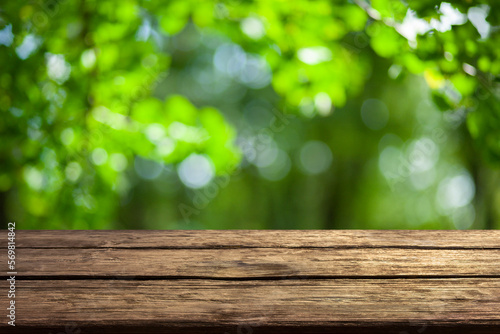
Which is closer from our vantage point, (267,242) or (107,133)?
(267,242)

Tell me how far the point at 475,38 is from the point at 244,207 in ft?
23.4

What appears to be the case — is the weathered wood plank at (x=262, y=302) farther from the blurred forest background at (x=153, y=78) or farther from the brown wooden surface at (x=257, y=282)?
the blurred forest background at (x=153, y=78)

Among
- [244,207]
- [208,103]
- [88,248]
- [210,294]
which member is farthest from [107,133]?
[208,103]

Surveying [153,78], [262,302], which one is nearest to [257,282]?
[262,302]

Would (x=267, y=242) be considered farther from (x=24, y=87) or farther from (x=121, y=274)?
(x=24, y=87)

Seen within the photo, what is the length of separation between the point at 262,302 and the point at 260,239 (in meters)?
0.15

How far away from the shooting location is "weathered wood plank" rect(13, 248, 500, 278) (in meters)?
0.85

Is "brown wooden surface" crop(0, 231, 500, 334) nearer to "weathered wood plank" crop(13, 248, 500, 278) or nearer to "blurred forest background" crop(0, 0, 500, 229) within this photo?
"weathered wood plank" crop(13, 248, 500, 278)

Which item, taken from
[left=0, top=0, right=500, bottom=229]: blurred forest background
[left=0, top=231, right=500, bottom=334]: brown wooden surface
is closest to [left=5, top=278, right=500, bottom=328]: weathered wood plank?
[left=0, top=231, right=500, bottom=334]: brown wooden surface

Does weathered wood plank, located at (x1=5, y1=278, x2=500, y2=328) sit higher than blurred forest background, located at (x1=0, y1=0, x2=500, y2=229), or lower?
higher

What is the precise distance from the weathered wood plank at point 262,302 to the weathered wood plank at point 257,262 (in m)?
0.02

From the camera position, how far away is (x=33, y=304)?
31.6 inches

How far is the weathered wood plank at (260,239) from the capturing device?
91 centimetres

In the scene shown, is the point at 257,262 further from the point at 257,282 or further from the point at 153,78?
the point at 153,78
